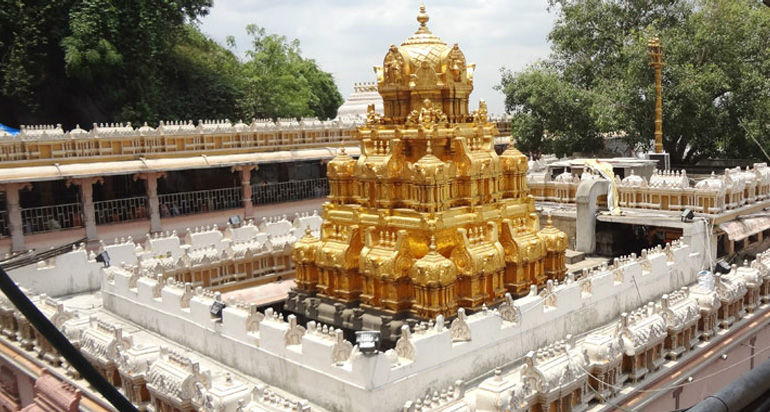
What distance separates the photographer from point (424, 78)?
13453 millimetres

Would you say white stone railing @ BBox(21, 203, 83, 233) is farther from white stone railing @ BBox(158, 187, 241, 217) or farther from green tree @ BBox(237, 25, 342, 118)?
green tree @ BBox(237, 25, 342, 118)

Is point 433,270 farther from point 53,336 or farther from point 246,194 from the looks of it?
point 246,194

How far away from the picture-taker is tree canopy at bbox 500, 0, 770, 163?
26.0m

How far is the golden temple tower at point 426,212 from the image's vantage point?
12.3m

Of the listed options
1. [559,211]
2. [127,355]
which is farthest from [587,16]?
[127,355]

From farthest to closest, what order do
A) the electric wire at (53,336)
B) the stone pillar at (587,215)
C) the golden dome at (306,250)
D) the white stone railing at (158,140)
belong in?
the white stone railing at (158,140)
the stone pillar at (587,215)
the golden dome at (306,250)
the electric wire at (53,336)

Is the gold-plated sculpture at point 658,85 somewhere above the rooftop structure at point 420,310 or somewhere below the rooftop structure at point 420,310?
above

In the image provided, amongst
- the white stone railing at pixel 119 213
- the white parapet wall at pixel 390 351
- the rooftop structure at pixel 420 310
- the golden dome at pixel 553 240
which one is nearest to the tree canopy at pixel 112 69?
the white stone railing at pixel 119 213

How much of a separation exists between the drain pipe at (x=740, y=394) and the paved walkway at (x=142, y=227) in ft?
68.8

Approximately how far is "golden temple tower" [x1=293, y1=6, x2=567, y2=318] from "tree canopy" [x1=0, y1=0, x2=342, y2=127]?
1856 cm

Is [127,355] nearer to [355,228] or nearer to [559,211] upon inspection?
[355,228]

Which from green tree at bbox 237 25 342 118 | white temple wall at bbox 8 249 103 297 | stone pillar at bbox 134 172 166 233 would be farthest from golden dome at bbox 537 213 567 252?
green tree at bbox 237 25 342 118

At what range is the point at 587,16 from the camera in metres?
Result: 32.6

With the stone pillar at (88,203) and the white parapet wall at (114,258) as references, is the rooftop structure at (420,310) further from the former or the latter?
the stone pillar at (88,203)
